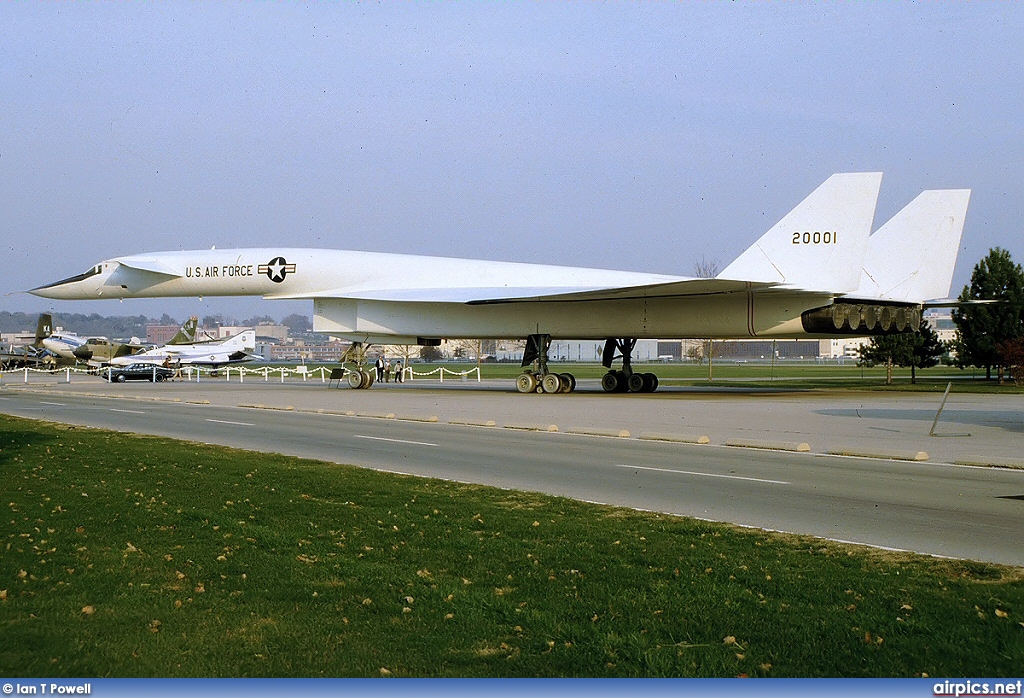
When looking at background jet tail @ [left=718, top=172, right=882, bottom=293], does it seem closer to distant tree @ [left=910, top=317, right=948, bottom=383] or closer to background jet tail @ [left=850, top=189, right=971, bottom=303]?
background jet tail @ [left=850, top=189, right=971, bottom=303]

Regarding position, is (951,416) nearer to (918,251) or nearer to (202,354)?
(918,251)

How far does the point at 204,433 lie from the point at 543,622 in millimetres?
14350

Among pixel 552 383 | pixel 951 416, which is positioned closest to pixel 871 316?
pixel 951 416

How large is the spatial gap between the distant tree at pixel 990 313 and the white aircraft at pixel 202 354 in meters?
41.7

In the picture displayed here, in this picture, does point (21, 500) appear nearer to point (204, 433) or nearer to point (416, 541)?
point (416, 541)

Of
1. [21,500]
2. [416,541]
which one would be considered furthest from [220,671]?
[21,500]

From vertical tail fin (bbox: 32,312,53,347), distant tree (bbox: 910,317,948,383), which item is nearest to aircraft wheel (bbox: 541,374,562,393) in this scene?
distant tree (bbox: 910,317,948,383)

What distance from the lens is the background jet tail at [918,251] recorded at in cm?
3130

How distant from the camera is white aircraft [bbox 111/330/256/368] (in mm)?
56906

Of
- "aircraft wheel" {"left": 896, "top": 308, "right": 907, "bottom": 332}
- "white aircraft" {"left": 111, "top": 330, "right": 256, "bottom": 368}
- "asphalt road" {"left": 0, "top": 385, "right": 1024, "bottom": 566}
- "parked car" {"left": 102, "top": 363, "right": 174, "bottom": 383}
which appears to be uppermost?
"aircraft wheel" {"left": 896, "top": 308, "right": 907, "bottom": 332}

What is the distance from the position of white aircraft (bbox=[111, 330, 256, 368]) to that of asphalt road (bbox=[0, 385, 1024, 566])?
37386 millimetres

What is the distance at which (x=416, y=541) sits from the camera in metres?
7.33

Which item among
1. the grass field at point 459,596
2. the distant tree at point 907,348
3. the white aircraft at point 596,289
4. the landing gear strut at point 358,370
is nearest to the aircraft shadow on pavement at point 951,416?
the white aircraft at point 596,289

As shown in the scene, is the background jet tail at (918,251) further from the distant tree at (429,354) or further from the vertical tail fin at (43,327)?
the distant tree at (429,354)
